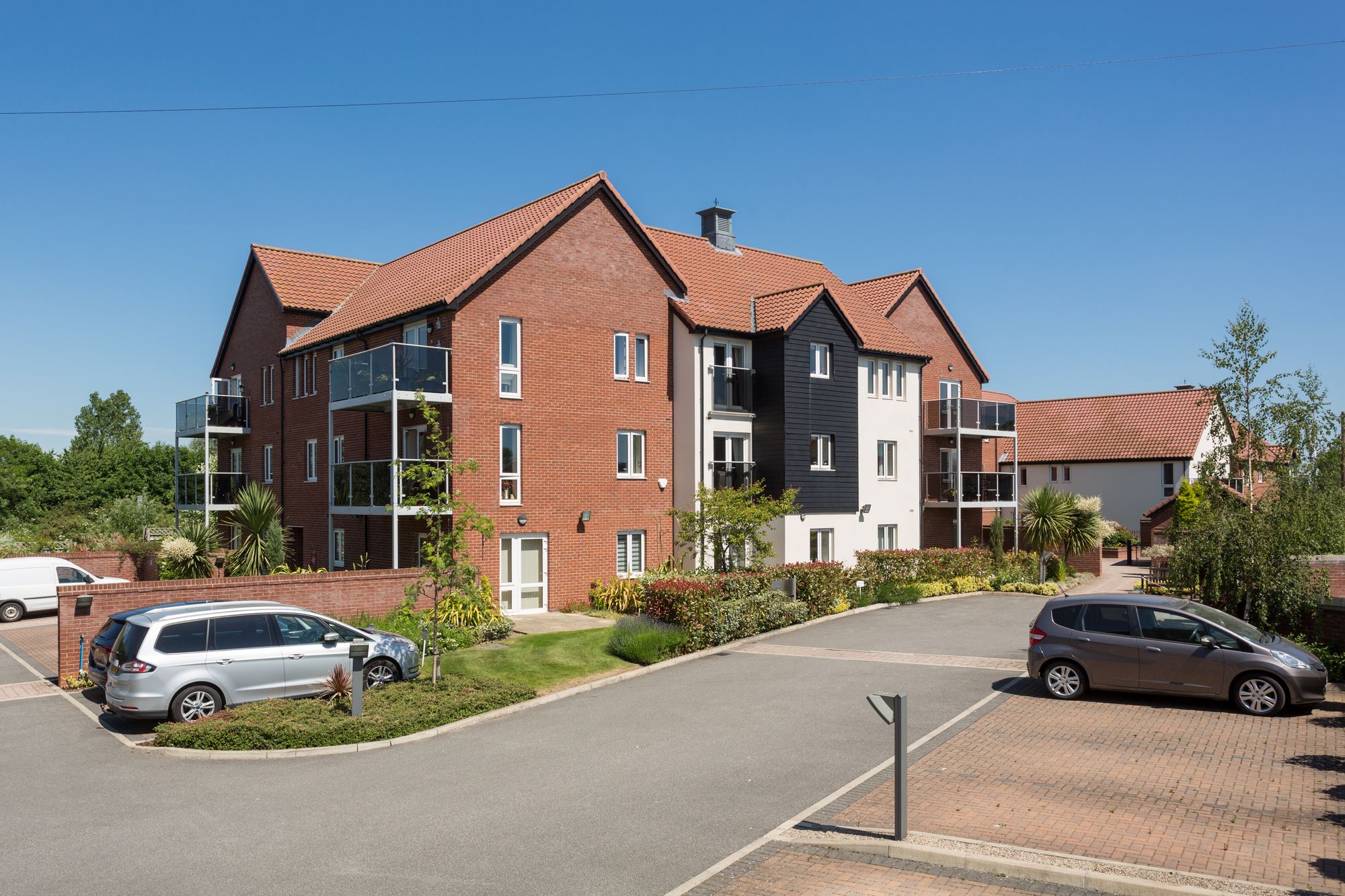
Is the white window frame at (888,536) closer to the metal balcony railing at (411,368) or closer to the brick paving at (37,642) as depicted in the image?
the metal balcony railing at (411,368)

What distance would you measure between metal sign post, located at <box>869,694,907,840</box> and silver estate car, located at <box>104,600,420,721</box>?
8.54m

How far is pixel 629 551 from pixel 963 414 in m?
14.8

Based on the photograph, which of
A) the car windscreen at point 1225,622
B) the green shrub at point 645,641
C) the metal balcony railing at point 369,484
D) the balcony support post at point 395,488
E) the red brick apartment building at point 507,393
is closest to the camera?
the car windscreen at point 1225,622

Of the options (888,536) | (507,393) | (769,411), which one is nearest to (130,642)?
(507,393)

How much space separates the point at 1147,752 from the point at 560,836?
7381mm

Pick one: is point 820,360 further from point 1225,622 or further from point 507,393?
point 1225,622

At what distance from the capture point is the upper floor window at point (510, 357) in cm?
2508

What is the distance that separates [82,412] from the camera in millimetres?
99938

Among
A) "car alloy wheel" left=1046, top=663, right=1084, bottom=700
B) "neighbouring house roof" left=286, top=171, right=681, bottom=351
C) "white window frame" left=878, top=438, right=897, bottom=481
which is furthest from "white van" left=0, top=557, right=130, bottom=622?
"car alloy wheel" left=1046, top=663, right=1084, bottom=700

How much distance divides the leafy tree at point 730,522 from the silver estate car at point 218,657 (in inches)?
407

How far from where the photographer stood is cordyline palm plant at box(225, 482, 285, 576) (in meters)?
24.8

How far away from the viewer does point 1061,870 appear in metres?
8.29

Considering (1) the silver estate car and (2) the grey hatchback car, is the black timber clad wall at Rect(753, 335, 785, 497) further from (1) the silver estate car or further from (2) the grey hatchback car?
(1) the silver estate car

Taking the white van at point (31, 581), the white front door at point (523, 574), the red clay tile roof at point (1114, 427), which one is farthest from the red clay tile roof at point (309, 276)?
the red clay tile roof at point (1114, 427)
